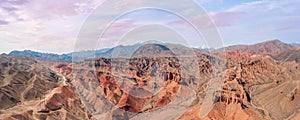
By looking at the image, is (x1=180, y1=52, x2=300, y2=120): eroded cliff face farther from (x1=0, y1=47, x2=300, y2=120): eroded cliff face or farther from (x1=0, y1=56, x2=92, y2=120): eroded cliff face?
(x1=0, y1=56, x2=92, y2=120): eroded cliff face

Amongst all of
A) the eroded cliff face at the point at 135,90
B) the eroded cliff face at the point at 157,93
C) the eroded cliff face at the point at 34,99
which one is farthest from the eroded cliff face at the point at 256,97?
the eroded cliff face at the point at 34,99

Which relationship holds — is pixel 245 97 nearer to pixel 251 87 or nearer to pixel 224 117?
pixel 224 117

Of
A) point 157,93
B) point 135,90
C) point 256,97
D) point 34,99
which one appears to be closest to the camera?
point 135,90

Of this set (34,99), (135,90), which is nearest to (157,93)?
(135,90)

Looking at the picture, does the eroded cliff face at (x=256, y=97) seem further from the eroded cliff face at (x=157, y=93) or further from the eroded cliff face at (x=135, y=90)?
the eroded cliff face at (x=135, y=90)

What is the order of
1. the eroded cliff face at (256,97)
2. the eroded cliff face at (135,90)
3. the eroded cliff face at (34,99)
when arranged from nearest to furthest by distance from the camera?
the eroded cliff face at (256,97)
the eroded cliff face at (135,90)
the eroded cliff face at (34,99)

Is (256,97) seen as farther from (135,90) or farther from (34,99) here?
(34,99)

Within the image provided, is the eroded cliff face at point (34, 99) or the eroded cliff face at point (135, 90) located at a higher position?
the eroded cliff face at point (135, 90)

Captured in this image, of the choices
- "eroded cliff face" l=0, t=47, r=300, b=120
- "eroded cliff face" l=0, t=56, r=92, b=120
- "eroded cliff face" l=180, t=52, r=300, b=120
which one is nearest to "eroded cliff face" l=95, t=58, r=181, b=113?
"eroded cliff face" l=0, t=47, r=300, b=120

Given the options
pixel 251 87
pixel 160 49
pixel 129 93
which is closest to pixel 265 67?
pixel 251 87

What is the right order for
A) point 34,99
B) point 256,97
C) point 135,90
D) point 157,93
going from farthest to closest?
point 34,99 < point 256,97 < point 157,93 < point 135,90

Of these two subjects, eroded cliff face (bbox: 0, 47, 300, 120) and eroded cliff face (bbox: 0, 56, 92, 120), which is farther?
eroded cliff face (bbox: 0, 56, 92, 120)
